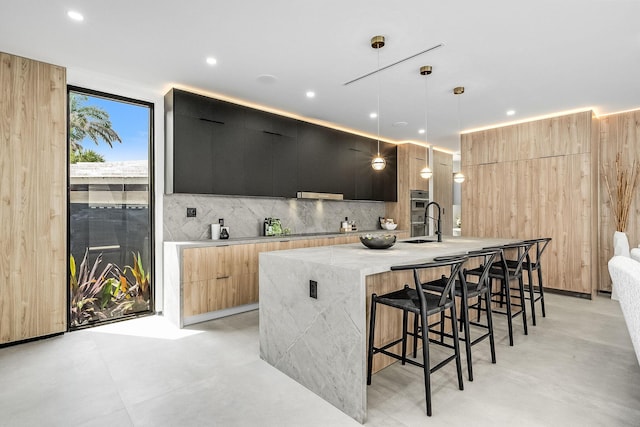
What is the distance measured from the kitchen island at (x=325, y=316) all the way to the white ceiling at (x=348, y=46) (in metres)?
1.79

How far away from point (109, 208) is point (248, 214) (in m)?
1.69

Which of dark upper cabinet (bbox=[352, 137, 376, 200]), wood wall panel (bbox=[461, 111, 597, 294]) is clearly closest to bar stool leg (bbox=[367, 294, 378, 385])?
dark upper cabinet (bbox=[352, 137, 376, 200])

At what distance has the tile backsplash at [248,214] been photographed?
4090 millimetres

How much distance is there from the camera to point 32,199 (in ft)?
10.2

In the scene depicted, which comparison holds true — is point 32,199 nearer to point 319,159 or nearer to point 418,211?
point 319,159

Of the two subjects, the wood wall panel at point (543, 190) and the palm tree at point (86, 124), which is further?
the wood wall panel at point (543, 190)

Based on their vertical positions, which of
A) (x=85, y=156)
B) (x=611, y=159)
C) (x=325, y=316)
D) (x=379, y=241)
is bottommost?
(x=325, y=316)

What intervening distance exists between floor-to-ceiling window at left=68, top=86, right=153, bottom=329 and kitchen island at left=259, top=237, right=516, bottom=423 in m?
2.07

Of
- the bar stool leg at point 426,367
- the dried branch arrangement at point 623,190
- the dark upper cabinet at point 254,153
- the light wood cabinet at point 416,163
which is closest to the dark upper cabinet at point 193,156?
the dark upper cabinet at point 254,153

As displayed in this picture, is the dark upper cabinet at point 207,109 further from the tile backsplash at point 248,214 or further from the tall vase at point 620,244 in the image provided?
the tall vase at point 620,244

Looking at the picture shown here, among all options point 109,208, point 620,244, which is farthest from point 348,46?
point 620,244

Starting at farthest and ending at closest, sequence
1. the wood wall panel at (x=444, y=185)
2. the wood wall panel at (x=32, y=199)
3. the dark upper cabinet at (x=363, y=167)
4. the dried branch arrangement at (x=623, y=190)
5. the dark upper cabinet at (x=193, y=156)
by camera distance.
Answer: the wood wall panel at (x=444, y=185) → the dark upper cabinet at (x=363, y=167) → the dried branch arrangement at (x=623, y=190) → the dark upper cabinet at (x=193, y=156) → the wood wall panel at (x=32, y=199)

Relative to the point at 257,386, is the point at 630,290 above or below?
above

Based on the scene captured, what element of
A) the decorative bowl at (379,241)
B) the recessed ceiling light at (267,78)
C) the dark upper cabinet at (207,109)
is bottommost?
the decorative bowl at (379,241)
